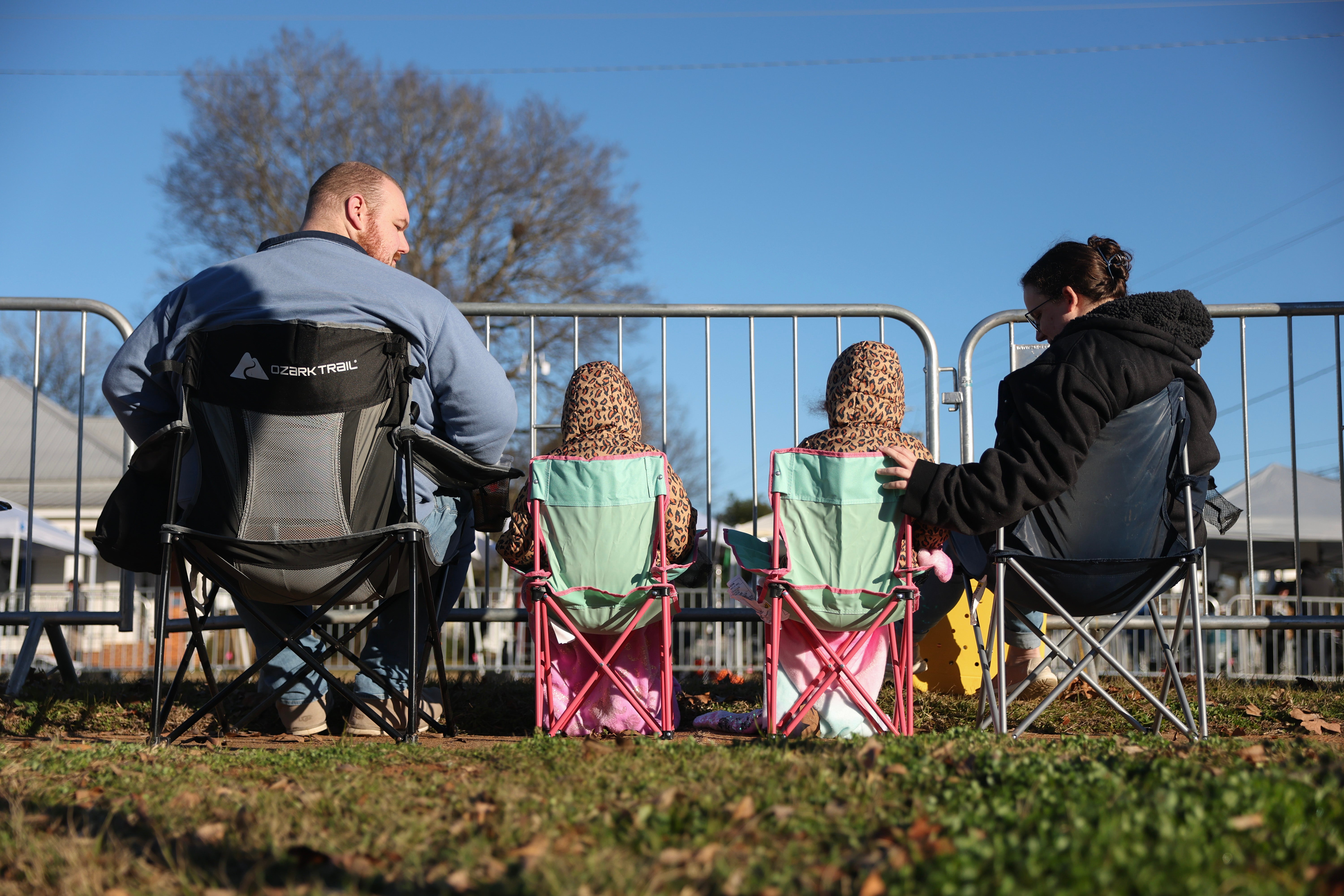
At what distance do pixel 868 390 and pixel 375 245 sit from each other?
6.70ft

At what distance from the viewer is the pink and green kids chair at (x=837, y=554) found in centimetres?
371

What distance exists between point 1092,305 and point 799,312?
1650 millimetres

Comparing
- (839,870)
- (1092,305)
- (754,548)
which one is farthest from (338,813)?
(1092,305)

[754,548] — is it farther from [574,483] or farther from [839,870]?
[839,870]

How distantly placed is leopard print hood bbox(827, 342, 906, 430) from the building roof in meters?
10.6

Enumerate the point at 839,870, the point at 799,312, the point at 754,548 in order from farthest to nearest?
the point at 799,312 → the point at 754,548 → the point at 839,870

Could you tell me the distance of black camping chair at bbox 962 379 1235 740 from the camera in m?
3.60

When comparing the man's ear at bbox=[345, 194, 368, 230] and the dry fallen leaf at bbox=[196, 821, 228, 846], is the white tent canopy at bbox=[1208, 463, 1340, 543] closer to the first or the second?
the man's ear at bbox=[345, 194, 368, 230]

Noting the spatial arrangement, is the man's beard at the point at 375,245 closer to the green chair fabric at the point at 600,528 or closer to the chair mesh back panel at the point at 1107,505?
the green chair fabric at the point at 600,528

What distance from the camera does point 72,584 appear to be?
5543 millimetres

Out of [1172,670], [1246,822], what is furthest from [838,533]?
[1246,822]

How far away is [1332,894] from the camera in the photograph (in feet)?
5.35

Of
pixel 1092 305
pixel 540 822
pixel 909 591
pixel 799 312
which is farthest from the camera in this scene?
pixel 799 312

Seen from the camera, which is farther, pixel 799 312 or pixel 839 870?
pixel 799 312
